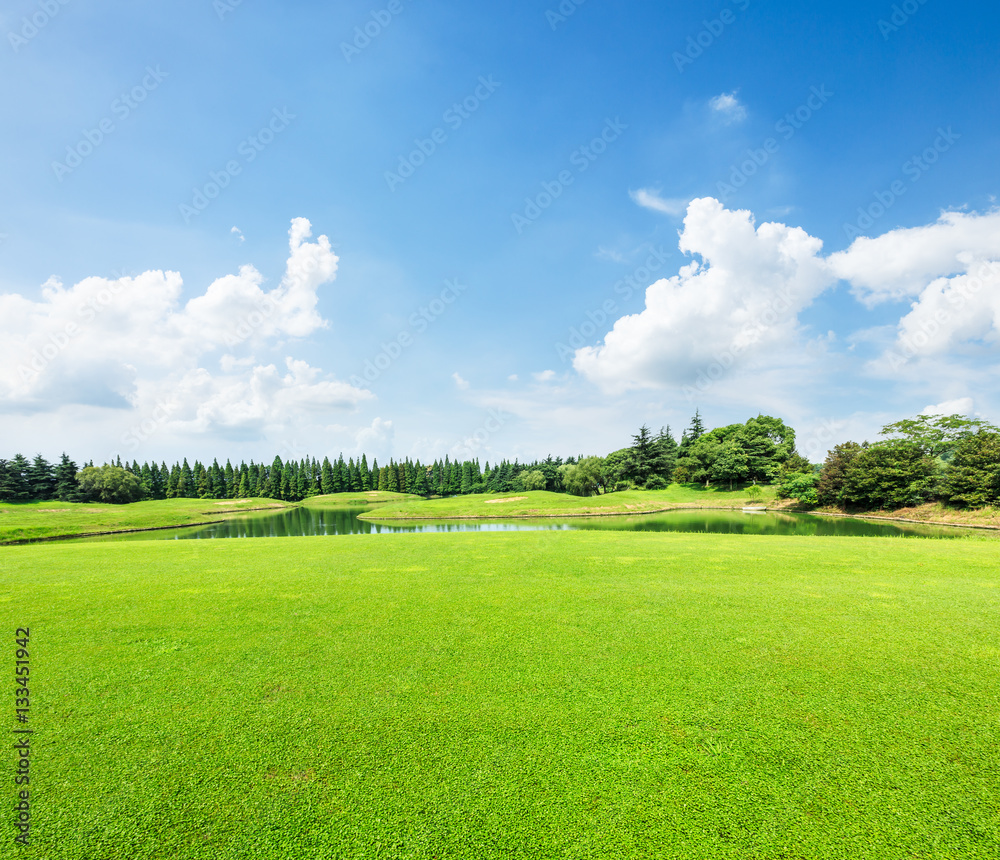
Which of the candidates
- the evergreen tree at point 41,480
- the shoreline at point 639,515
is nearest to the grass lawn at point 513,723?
the shoreline at point 639,515

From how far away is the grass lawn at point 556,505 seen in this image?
152 feet

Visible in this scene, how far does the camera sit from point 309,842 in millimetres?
3102

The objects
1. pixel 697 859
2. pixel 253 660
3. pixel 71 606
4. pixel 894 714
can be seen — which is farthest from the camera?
pixel 71 606

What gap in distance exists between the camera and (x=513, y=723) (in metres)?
4.36

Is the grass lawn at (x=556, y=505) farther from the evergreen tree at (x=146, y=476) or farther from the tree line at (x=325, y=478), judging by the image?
the evergreen tree at (x=146, y=476)

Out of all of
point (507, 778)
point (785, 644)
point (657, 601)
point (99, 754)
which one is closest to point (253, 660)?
point (99, 754)

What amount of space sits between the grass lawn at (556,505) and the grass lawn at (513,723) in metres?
37.7

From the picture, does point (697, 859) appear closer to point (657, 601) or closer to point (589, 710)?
point (589, 710)

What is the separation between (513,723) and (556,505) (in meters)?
45.5

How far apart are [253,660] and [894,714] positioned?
765 cm

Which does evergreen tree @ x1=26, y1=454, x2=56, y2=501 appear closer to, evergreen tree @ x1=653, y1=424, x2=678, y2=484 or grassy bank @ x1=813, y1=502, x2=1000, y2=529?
evergreen tree @ x1=653, y1=424, x2=678, y2=484

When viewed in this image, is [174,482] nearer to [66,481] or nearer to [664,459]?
[66,481]

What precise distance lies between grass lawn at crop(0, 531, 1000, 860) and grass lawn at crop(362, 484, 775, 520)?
124 ft

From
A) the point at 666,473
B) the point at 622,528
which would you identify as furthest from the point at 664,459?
the point at 622,528
